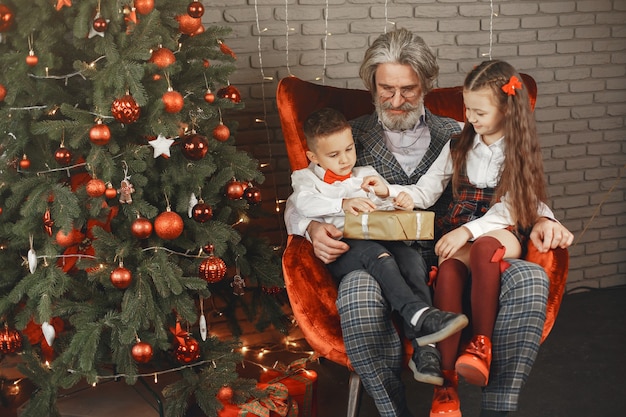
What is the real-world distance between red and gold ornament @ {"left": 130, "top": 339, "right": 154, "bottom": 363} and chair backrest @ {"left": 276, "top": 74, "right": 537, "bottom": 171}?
33.8 inches

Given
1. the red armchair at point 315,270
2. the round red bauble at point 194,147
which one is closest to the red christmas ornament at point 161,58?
the round red bauble at point 194,147

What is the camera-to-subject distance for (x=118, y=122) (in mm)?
2246

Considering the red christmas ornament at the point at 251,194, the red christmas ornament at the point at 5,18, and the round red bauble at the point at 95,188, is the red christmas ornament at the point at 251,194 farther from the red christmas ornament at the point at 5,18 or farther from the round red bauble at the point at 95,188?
the red christmas ornament at the point at 5,18

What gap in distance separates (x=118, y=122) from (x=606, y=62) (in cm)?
268

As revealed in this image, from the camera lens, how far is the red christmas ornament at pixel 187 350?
→ 241 centimetres

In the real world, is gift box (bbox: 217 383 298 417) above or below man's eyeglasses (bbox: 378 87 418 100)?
below

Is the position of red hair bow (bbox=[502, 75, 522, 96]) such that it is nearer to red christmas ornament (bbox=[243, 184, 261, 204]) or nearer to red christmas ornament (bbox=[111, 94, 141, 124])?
red christmas ornament (bbox=[243, 184, 261, 204])

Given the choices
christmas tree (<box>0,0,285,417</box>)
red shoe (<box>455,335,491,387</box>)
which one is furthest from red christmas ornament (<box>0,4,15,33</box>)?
red shoe (<box>455,335,491,387</box>)

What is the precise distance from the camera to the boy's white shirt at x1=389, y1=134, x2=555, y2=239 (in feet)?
7.72

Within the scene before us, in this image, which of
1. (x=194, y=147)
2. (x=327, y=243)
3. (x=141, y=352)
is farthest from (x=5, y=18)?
(x=327, y=243)

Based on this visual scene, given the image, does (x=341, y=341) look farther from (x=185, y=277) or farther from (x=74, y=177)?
(x=74, y=177)

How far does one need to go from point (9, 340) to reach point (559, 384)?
204cm

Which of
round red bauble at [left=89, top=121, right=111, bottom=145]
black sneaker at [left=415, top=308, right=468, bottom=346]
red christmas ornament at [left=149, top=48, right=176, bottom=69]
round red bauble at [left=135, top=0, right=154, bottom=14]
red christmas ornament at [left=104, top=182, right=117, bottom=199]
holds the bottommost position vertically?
black sneaker at [left=415, top=308, right=468, bottom=346]

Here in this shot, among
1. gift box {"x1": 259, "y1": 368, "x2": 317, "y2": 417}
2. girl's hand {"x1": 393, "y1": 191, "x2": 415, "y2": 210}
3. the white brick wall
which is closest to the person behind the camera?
girl's hand {"x1": 393, "y1": 191, "x2": 415, "y2": 210}
